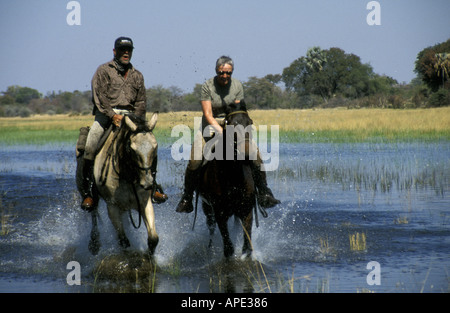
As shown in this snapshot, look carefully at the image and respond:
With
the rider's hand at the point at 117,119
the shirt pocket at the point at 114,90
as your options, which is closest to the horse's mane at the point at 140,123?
the rider's hand at the point at 117,119

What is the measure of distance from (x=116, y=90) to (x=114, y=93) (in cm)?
5

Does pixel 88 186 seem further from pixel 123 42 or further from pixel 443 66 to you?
pixel 443 66

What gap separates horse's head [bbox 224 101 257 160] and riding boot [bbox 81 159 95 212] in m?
2.33

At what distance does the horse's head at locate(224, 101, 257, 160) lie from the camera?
818 cm

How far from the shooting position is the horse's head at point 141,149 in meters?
7.72

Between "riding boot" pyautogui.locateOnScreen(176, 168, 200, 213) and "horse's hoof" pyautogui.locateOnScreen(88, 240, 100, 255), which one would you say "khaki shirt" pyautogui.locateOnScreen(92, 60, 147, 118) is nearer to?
"riding boot" pyautogui.locateOnScreen(176, 168, 200, 213)

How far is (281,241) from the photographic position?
37.2 ft

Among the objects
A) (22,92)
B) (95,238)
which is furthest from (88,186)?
(22,92)
